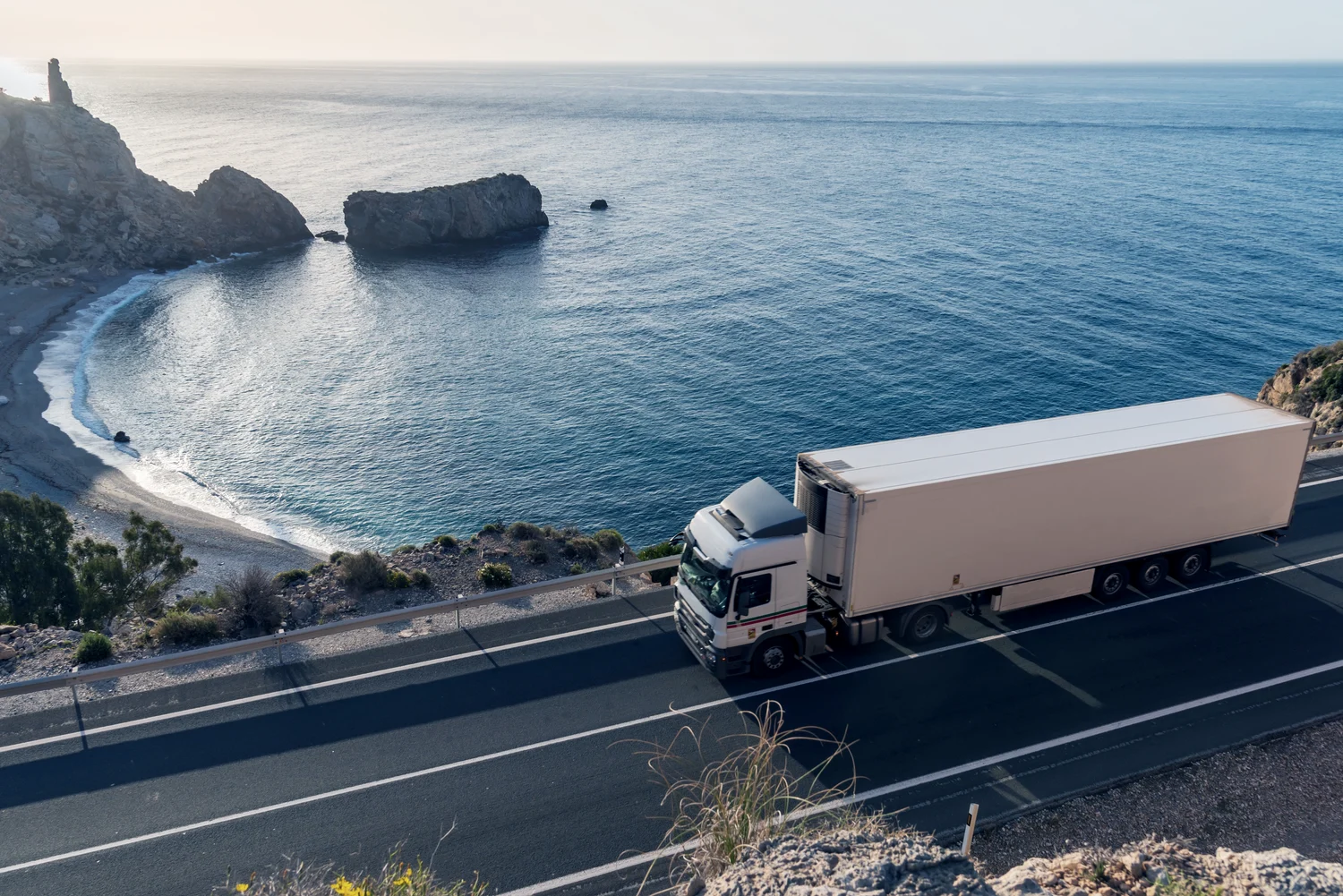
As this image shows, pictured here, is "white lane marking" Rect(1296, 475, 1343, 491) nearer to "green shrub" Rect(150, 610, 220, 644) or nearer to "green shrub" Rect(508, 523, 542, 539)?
"green shrub" Rect(508, 523, 542, 539)

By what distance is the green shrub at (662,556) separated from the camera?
80.8 feet

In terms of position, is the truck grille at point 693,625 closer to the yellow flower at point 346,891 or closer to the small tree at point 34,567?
the yellow flower at point 346,891

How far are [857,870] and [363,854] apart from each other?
9717 millimetres

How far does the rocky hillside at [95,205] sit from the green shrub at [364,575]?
7968 centimetres

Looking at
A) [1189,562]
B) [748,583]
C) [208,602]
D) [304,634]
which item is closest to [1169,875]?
[748,583]

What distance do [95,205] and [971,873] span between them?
359 ft

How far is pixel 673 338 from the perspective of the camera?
227 feet

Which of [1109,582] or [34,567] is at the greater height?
[1109,582]

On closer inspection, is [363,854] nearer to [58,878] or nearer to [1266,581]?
[58,878]

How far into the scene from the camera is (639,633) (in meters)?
22.0


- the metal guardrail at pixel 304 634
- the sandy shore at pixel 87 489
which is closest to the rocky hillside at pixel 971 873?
→ the metal guardrail at pixel 304 634

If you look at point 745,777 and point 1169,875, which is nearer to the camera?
point 1169,875

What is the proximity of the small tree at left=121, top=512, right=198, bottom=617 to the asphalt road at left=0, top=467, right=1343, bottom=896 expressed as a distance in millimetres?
10311

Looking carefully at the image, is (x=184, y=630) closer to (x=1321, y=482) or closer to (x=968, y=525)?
(x=968, y=525)
